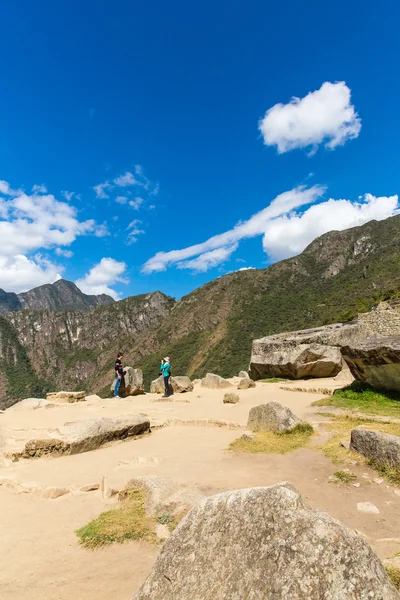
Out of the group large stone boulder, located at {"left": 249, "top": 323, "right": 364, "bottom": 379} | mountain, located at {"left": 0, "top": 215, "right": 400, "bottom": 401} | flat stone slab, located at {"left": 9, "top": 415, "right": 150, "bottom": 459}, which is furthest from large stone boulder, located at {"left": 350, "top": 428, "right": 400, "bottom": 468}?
mountain, located at {"left": 0, "top": 215, "right": 400, "bottom": 401}

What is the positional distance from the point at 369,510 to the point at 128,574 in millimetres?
3008

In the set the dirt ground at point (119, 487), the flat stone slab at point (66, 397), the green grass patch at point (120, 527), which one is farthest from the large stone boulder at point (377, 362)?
the flat stone slab at point (66, 397)

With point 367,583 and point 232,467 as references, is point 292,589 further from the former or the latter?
point 232,467

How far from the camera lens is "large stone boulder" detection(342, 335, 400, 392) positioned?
10.7 m

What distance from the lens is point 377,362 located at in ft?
37.1

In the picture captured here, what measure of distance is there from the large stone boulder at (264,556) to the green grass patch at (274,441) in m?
4.85

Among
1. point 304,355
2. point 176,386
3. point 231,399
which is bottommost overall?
point 231,399

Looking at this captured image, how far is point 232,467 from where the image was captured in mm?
6262

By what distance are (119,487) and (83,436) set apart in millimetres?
3123

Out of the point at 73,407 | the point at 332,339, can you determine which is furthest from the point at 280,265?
the point at 73,407

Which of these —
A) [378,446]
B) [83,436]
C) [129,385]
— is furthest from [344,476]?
[129,385]

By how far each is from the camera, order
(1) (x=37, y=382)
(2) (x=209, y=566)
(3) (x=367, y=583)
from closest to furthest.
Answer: (3) (x=367, y=583) → (2) (x=209, y=566) → (1) (x=37, y=382)

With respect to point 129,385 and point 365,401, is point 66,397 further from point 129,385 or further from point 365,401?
point 365,401

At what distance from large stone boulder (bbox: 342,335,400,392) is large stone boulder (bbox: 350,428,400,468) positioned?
204 inches
